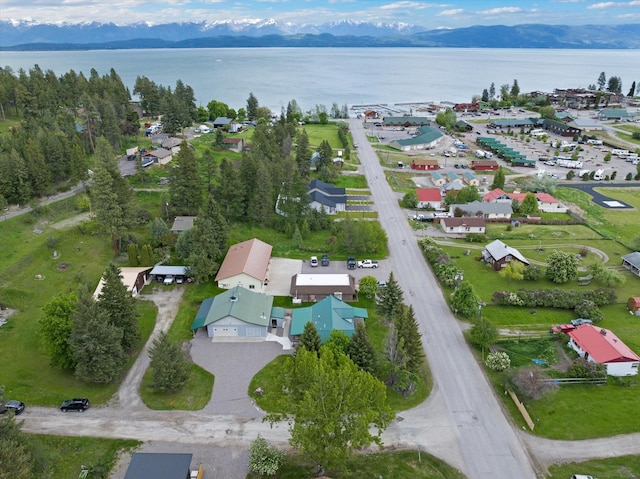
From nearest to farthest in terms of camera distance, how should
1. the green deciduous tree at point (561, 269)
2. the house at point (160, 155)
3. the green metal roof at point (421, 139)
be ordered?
1. the green deciduous tree at point (561, 269)
2. the house at point (160, 155)
3. the green metal roof at point (421, 139)

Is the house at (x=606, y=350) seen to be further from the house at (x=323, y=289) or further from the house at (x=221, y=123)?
the house at (x=221, y=123)

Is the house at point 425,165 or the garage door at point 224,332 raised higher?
the garage door at point 224,332

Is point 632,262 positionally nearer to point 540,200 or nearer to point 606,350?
point 540,200

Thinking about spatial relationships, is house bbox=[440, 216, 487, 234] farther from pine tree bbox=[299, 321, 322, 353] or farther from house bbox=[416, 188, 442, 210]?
pine tree bbox=[299, 321, 322, 353]

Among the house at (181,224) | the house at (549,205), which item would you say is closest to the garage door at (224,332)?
the house at (181,224)

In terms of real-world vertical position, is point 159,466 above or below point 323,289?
above

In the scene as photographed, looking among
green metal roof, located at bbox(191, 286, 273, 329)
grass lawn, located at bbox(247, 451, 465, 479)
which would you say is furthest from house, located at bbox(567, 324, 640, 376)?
green metal roof, located at bbox(191, 286, 273, 329)

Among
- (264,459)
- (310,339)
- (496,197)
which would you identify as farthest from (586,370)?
(496,197)
